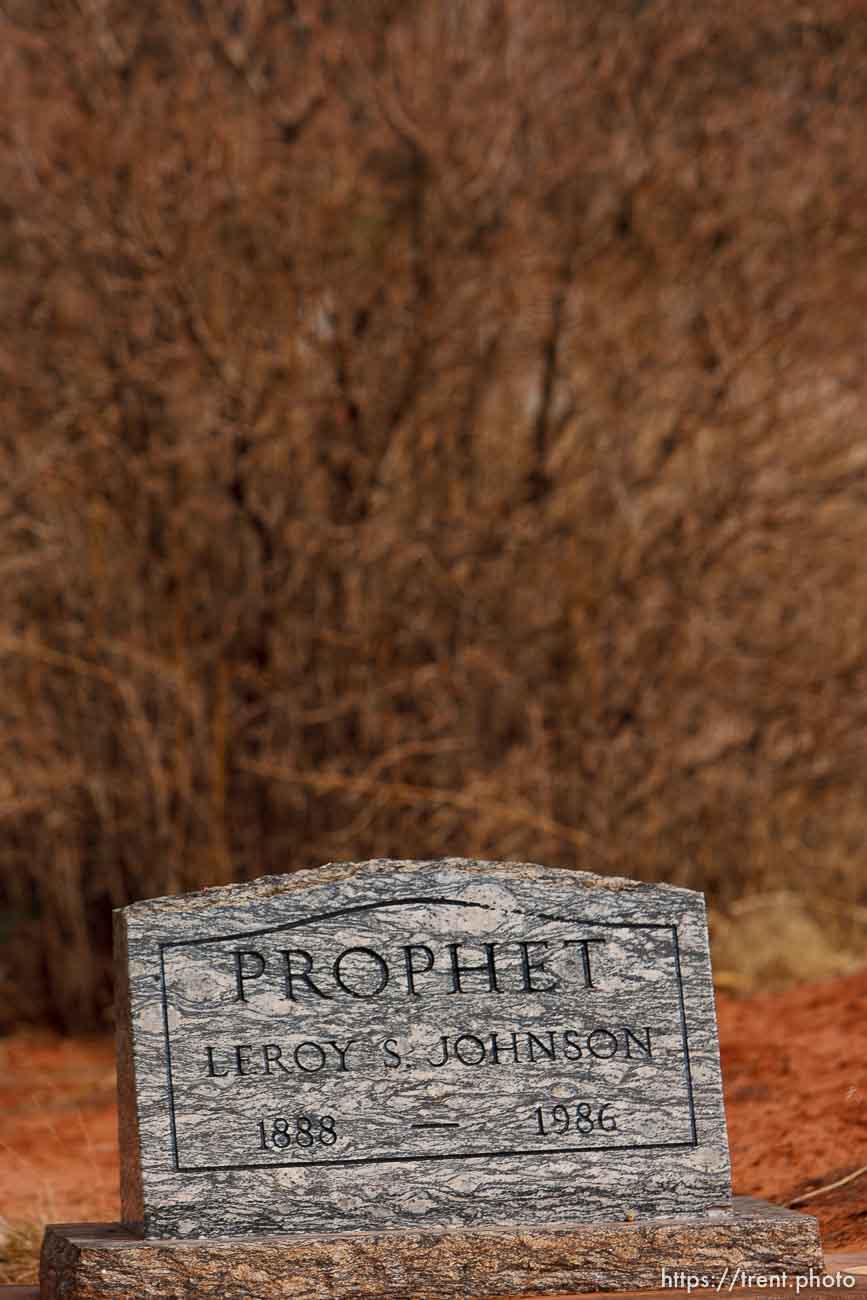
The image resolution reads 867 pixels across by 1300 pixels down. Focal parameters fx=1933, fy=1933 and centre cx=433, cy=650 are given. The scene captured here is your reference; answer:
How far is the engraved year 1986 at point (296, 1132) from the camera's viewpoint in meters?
4.02

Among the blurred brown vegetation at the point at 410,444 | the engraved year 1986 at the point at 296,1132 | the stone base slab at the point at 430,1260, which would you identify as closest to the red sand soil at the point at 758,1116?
the stone base slab at the point at 430,1260

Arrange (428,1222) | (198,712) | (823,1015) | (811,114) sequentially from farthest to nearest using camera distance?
(811,114) → (198,712) → (823,1015) → (428,1222)

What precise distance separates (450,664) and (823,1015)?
2.67 metres

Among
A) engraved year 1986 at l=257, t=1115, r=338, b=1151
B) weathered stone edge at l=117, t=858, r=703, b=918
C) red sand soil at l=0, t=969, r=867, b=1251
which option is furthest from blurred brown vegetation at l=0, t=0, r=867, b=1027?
engraved year 1986 at l=257, t=1115, r=338, b=1151

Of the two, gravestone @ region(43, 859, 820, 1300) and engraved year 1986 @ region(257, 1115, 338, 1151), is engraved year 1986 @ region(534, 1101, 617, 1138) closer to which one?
gravestone @ region(43, 859, 820, 1300)

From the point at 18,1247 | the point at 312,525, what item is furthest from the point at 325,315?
the point at 18,1247

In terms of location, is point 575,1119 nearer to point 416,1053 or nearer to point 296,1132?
point 416,1053

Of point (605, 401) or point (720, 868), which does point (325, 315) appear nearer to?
point (605, 401)

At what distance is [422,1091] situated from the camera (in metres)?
4.09

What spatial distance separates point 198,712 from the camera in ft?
30.2

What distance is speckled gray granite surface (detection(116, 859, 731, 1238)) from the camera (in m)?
4.00

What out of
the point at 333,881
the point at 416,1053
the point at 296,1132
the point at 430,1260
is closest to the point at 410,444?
the point at 333,881

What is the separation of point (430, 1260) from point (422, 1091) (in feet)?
1.14

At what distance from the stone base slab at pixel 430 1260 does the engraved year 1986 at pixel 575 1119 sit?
0.20 m
